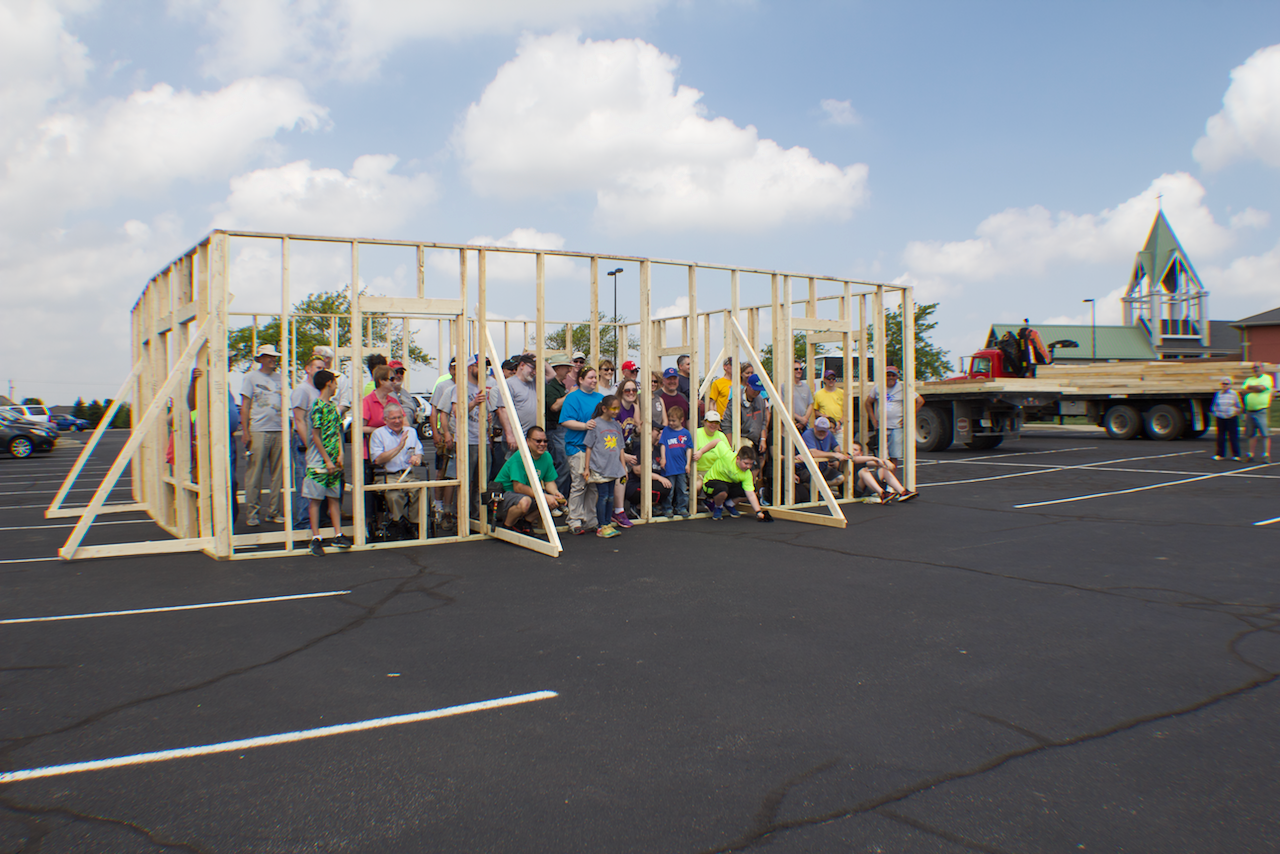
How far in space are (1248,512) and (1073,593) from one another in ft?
17.6

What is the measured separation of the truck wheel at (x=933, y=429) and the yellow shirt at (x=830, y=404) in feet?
29.2

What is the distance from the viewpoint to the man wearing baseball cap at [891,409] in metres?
11.3

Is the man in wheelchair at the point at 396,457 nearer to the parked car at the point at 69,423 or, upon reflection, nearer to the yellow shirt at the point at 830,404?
the yellow shirt at the point at 830,404

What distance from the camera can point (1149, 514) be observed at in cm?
943

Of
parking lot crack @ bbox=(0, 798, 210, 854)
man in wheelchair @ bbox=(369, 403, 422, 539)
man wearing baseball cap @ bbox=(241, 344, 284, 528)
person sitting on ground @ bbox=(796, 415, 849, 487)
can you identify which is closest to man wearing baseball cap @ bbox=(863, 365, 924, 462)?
person sitting on ground @ bbox=(796, 415, 849, 487)

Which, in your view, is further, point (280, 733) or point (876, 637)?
point (876, 637)

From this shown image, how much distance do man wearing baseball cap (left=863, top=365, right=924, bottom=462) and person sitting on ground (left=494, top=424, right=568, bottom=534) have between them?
16.8ft

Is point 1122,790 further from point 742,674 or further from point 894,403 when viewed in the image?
point 894,403

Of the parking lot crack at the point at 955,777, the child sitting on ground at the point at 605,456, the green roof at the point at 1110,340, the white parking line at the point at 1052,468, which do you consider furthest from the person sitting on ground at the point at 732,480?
the green roof at the point at 1110,340

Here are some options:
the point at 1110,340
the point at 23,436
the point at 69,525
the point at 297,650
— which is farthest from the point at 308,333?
the point at 1110,340

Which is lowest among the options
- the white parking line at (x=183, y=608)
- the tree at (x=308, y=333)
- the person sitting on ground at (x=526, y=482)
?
the white parking line at (x=183, y=608)

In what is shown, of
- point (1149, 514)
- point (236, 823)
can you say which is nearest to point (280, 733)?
point (236, 823)

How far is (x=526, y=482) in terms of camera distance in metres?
8.27

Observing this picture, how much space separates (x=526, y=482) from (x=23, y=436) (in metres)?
23.0
